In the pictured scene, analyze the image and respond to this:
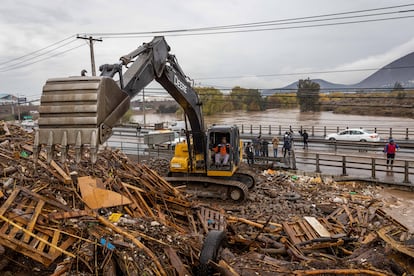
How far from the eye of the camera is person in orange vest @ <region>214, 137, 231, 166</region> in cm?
1133

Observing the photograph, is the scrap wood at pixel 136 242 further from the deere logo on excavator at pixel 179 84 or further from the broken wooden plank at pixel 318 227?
the deere logo on excavator at pixel 179 84

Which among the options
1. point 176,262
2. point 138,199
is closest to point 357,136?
point 138,199

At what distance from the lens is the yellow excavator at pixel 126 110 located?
15.4ft

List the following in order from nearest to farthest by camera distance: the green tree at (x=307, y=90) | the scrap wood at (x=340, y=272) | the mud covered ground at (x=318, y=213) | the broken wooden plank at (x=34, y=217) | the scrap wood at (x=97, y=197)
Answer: the scrap wood at (x=340, y=272), the mud covered ground at (x=318, y=213), the broken wooden plank at (x=34, y=217), the scrap wood at (x=97, y=197), the green tree at (x=307, y=90)

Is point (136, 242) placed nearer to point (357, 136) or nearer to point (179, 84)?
point (179, 84)

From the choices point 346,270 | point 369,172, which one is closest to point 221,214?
point 346,270

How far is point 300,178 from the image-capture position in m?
14.8

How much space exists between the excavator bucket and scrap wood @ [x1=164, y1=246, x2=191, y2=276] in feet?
6.96

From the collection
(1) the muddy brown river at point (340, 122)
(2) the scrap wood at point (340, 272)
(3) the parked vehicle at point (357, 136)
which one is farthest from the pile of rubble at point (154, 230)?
(3) the parked vehicle at point (357, 136)

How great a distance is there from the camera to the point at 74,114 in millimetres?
4680

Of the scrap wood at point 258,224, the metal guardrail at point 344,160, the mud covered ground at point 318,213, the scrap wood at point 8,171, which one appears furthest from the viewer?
the metal guardrail at point 344,160

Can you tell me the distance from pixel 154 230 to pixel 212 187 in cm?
591

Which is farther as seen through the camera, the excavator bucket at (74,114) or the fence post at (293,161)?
the fence post at (293,161)

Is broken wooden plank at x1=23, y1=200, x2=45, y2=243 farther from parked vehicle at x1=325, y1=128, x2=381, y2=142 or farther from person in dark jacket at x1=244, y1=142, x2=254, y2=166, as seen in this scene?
parked vehicle at x1=325, y1=128, x2=381, y2=142
